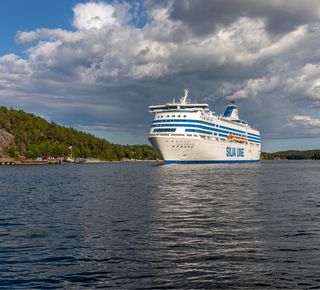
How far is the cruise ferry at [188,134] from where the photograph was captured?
93.5 meters

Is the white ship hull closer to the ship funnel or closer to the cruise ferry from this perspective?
the cruise ferry

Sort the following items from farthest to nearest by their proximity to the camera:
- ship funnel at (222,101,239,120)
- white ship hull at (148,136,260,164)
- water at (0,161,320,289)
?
ship funnel at (222,101,239,120)
white ship hull at (148,136,260,164)
water at (0,161,320,289)

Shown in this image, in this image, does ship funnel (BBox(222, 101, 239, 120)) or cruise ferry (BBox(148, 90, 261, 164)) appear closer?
cruise ferry (BBox(148, 90, 261, 164))

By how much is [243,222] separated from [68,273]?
36.4ft

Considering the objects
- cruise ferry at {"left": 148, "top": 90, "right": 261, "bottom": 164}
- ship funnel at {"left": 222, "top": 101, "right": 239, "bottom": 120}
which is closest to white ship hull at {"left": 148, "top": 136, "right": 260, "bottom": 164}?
cruise ferry at {"left": 148, "top": 90, "right": 261, "bottom": 164}

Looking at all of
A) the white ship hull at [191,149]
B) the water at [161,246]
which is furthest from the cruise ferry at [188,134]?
the water at [161,246]

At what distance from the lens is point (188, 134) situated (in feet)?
313

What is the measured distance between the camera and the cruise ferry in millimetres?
93500

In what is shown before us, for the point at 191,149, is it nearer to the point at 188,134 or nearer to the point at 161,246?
the point at 188,134

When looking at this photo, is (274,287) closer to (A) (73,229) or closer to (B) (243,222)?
(B) (243,222)

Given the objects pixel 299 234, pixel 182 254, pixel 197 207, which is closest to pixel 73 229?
pixel 182 254

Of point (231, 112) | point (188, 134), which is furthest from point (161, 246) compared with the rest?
point (231, 112)

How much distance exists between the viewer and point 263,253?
1198 centimetres

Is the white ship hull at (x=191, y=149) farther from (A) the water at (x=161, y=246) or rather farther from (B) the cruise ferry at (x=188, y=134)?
(A) the water at (x=161, y=246)
